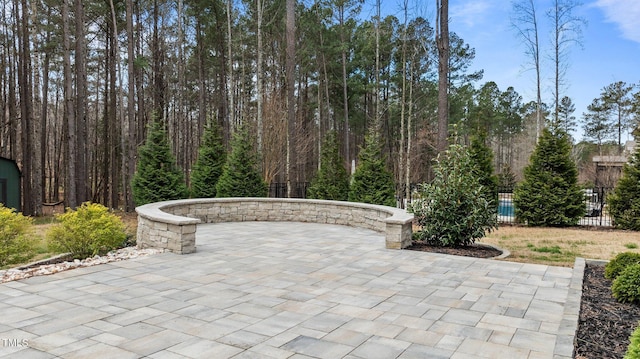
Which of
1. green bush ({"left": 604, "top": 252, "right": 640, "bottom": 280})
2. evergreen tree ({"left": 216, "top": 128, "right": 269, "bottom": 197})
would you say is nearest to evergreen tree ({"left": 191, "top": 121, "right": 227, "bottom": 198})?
evergreen tree ({"left": 216, "top": 128, "right": 269, "bottom": 197})

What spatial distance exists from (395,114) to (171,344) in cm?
2316

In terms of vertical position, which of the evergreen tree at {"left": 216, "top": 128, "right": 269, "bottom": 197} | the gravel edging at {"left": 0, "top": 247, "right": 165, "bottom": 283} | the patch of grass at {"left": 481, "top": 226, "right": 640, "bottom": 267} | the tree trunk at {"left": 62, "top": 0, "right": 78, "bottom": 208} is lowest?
the patch of grass at {"left": 481, "top": 226, "right": 640, "bottom": 267}


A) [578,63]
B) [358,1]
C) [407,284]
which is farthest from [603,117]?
[407,284]

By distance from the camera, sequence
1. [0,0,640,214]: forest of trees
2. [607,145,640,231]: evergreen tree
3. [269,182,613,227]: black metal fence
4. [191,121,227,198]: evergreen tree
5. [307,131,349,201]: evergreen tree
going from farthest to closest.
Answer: [0,0,640,214]: forest of trees < [307,131,349,201]: evergreen tree < [191,121,227,198]: evergreen tree < [269,182,613,227]: black metal fence < [607,145,640,231]: evergreen tree

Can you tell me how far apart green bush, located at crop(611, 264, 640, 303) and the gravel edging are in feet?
19.1

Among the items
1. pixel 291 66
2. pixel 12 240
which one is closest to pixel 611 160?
pixel 291 66

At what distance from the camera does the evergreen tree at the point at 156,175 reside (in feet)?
40.7

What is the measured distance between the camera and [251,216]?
10.1m

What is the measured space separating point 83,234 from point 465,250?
5943mm

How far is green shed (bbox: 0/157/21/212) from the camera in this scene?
41.6ft

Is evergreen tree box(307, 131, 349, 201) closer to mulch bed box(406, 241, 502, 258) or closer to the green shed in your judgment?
mulch bed box(406, 241, 502, 258)

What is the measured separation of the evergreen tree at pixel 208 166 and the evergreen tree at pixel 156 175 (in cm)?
47

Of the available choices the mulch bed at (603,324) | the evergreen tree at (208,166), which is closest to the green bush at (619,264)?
the mulch bed at (603,324)

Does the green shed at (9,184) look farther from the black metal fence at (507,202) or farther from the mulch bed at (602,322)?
the mulch bed at (602,322)
